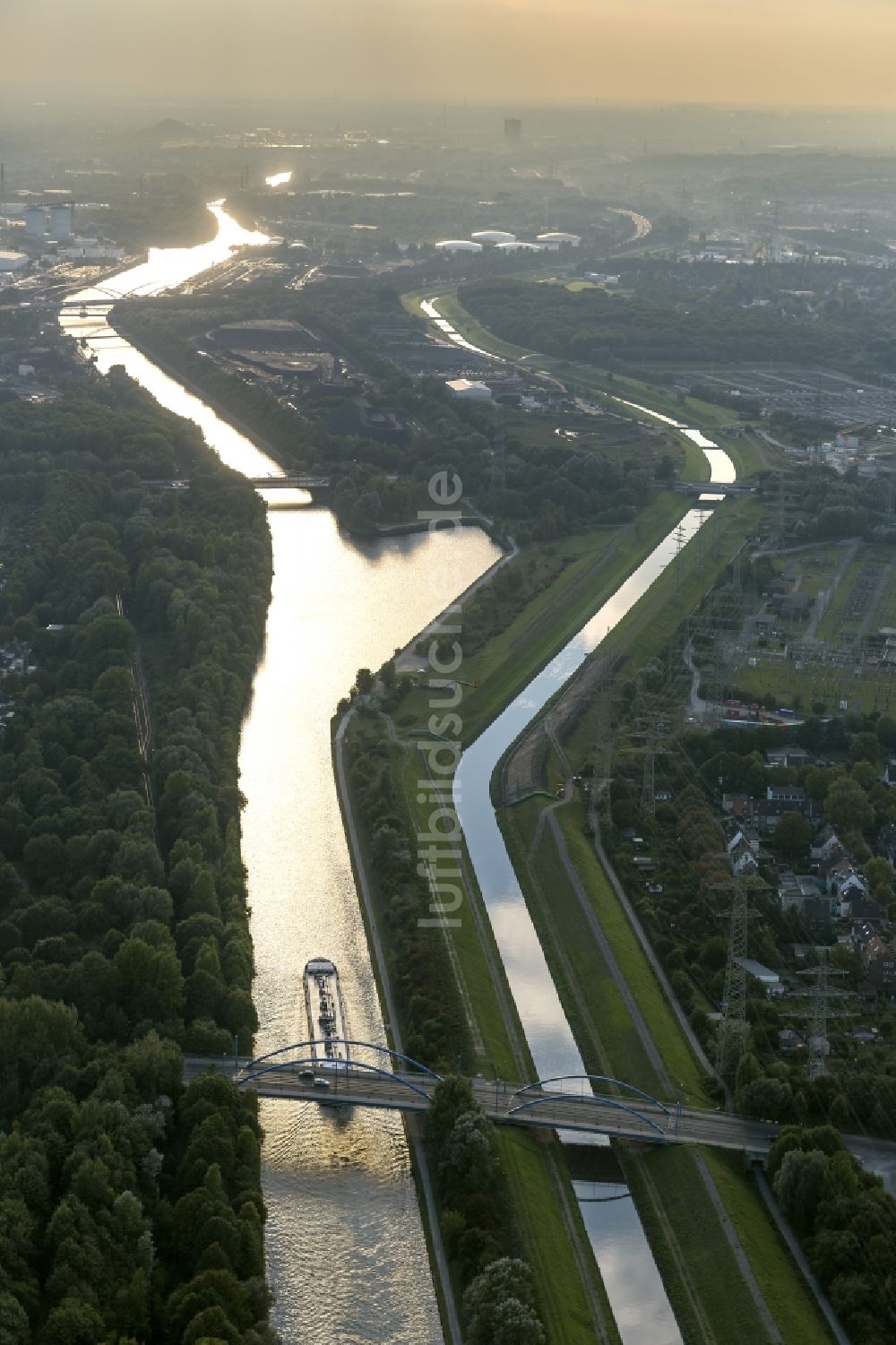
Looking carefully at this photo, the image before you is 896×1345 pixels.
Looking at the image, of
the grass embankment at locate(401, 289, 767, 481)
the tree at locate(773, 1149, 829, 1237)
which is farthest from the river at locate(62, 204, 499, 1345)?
the grass embankment at locate(401, 289, 767, 481)

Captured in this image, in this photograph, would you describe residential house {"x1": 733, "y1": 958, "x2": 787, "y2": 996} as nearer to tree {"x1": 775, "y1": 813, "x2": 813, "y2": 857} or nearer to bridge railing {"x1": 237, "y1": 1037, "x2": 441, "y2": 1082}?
tree {"x1": 775, "y1": 813, "x2": 813, "y2": 857}

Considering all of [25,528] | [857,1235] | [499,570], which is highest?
[25,528]

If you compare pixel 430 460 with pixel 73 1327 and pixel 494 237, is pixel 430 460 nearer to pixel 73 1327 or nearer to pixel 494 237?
pixel 73 1327

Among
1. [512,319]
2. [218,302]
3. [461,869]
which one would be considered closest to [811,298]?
[512,319]

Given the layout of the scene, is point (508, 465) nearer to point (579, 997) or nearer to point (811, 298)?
point (579, 997)

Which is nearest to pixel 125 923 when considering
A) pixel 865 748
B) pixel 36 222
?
pixel 865 748

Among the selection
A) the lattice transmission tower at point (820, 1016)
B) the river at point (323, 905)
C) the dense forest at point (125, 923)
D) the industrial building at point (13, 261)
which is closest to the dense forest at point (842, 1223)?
the lattice transmission tower at point (820, 1016)

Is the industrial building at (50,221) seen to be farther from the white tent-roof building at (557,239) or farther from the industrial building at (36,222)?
the white tent-roof building at (557,239)
